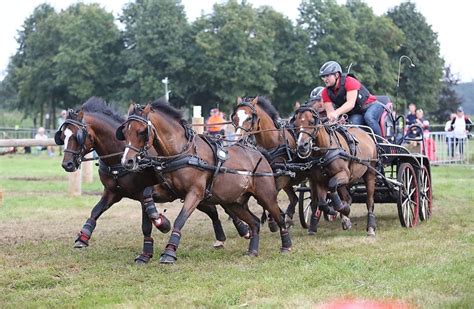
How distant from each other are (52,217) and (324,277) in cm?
671

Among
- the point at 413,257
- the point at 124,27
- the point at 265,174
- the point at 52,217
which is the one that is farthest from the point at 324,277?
the point at 124,27

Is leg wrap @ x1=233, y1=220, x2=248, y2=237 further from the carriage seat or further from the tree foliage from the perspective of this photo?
the tree foliage

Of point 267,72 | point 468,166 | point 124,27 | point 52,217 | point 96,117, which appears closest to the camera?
point 96,117

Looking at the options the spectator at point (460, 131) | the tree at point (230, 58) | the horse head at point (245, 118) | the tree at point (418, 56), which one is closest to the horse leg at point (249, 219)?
the horse head at point (245, 118)

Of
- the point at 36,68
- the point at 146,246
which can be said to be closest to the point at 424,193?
the point at 146,246

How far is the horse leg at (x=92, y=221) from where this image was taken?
8453mm

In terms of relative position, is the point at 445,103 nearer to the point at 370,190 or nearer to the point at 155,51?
the point at 155,51

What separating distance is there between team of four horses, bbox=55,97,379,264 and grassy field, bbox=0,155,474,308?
42cm

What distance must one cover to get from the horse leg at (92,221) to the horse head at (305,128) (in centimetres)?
234

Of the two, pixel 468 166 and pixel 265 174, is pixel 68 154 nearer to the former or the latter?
pixel 265 174

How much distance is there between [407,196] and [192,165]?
449 centimetres

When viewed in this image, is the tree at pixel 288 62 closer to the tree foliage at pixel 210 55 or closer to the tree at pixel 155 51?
the tree foliage at pixel 210 55

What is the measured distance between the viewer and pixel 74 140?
839cm

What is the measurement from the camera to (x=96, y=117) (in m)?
8.66
